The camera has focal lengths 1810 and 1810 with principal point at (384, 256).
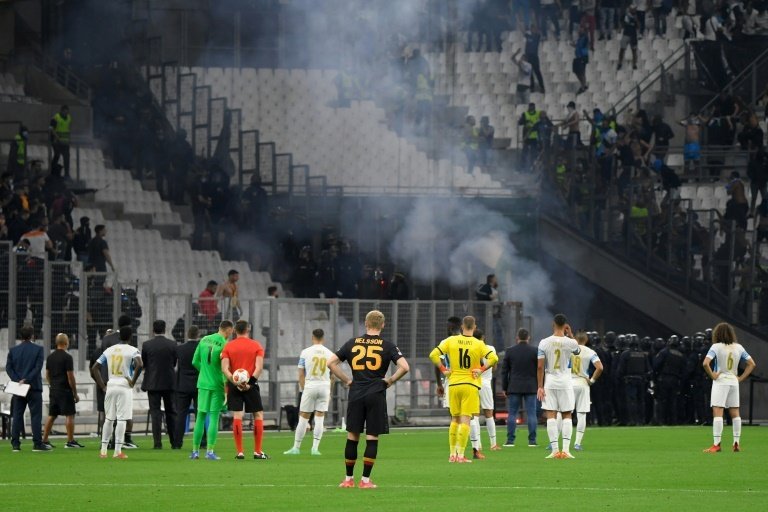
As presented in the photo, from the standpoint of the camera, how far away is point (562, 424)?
79.8 feet

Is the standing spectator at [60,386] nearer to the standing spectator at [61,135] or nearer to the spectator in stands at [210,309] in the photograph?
the spectator in stands at [210,309]

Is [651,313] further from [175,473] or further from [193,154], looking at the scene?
[175,473]

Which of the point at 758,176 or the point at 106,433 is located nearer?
the point at 106,433

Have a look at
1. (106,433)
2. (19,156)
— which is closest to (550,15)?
(19,156)

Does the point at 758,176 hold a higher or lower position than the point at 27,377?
higher

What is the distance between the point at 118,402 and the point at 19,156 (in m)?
16.8

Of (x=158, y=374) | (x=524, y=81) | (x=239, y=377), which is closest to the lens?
(x=239, y=377)

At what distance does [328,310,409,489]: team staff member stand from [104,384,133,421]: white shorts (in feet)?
19.6

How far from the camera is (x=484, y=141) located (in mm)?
44438

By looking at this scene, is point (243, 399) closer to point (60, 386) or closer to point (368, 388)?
point (60, 386)

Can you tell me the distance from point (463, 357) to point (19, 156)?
19.3m

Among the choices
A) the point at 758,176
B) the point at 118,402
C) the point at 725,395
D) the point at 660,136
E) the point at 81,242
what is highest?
the point at 660,136

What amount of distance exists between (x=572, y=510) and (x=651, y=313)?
2482 cm

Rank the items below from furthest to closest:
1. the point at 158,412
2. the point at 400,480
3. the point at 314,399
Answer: the point at 158,412 → the point at 314,399 → the point at 400,480
